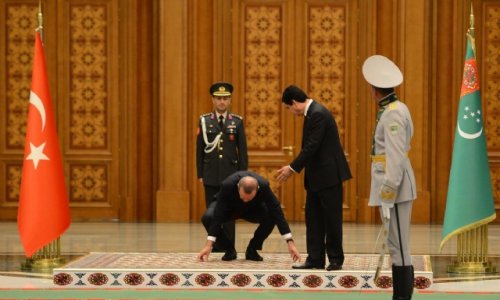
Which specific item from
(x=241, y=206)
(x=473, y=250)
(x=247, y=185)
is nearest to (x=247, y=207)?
(x=241, y=206)

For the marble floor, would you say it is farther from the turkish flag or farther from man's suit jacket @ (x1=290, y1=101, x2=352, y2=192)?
man's suit jacket @ (x1=290, y1=101, x2=352, y2=192)

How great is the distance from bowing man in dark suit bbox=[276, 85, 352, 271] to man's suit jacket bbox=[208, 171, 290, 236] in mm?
329

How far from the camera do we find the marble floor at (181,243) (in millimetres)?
8492

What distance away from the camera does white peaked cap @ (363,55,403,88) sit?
693cm

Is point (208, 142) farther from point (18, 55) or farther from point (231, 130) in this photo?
point (18, 55)

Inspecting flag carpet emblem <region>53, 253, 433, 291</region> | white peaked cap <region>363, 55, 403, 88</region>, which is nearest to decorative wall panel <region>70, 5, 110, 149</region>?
flag carpet emblem <region>53, 253, 433, 291</region>

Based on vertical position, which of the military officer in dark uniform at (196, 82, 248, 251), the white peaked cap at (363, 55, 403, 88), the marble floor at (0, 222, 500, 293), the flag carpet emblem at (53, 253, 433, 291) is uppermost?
the white peaked cap at (363, 55, 403, 88)

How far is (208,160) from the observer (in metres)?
10.1

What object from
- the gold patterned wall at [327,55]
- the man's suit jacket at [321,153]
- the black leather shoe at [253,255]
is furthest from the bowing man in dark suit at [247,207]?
the gold patterned wall at [327,55]

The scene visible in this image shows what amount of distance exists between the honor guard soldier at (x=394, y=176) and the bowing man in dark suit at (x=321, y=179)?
1405 millimetres

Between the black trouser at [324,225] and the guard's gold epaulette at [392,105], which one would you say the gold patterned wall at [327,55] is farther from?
the guard's gold epaulette at [392,105]

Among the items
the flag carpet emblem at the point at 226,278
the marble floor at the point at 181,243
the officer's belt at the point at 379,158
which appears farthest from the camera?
the marble floor at the point at 181,243

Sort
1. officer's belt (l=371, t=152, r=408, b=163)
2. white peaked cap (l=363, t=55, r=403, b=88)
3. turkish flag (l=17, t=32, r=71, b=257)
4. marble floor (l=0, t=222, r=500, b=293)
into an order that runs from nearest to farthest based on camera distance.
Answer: officer's belt (l=371, t=152, r=408, b=163)
white peaked cap (l=363, t=55, r=403, b=88)
marble floor (l=0, t=222, r=500, b=293)
turkish flag (l=17, t=32, r=71, b=257)

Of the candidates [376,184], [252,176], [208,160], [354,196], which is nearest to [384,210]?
[376,184]
